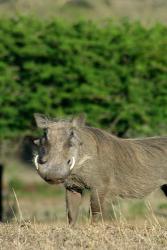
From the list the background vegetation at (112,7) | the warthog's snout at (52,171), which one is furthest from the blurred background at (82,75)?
the background vegetation at (112,7)

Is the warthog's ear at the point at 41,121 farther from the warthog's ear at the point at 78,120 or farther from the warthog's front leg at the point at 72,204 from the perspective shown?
the warthog's front leg at the point at 72,204

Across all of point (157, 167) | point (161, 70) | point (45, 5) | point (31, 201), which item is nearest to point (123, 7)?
point (45, 5)

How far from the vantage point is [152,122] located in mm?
15859

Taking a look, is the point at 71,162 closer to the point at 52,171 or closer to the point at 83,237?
the point at 52,171

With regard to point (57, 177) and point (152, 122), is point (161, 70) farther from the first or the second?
point (57, 177)

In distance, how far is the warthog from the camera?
7617 mm

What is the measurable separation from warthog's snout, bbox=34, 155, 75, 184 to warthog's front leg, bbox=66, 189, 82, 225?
0.74 m

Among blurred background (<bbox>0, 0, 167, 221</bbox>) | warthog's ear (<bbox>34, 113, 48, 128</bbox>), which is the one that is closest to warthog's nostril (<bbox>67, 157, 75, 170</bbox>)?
warthog's ear (<bbox>34, 113, 48, 128</bbox>)

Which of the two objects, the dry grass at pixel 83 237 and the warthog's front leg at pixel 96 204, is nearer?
the dry grass at pixel 83 237

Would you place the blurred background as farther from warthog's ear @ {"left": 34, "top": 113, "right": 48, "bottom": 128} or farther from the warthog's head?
the warthog's head

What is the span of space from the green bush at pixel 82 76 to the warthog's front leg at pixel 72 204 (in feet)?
23.5

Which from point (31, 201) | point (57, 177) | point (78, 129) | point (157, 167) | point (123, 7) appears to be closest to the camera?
point (57, 177)

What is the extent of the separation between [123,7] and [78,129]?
49.5 metres

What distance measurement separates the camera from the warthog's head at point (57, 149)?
7.46 m
